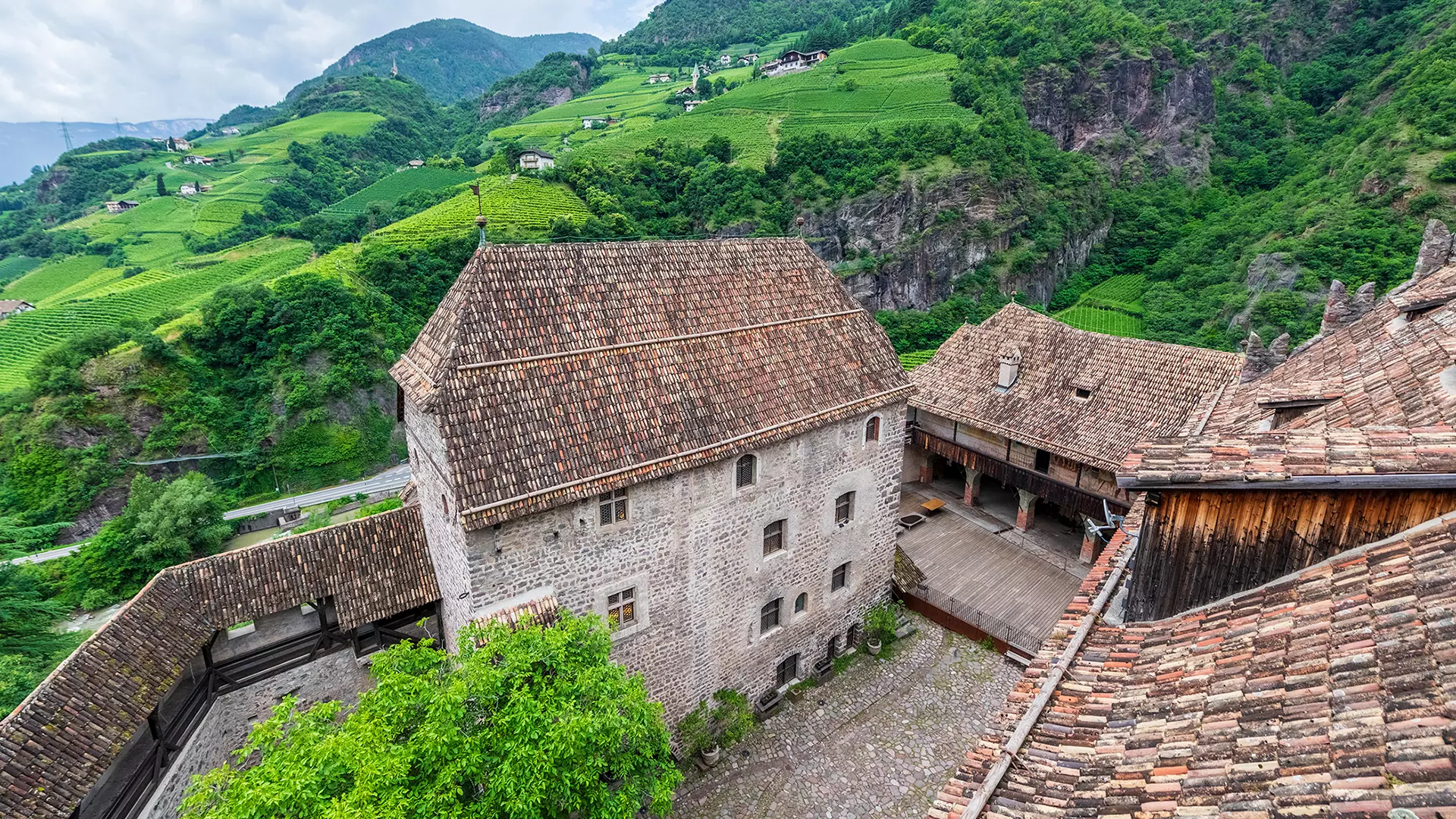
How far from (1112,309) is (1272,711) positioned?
236ft

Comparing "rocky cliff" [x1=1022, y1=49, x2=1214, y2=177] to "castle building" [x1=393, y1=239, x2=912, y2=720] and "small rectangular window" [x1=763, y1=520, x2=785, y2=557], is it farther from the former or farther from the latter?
"small rectangular window" [x1=763, y1=520, x2=785, y2=557]

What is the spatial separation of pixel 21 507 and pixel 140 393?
Result: 949 cm

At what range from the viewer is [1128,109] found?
91938 mm

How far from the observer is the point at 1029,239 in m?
76.4

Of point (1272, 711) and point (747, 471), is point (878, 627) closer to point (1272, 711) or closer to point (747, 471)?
point (747, 471)

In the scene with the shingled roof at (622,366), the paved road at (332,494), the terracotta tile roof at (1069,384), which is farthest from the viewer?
the paved road at (332,494)

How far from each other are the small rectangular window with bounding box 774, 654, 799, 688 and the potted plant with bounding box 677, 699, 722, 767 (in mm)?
2990

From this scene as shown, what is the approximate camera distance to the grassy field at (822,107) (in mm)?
79500

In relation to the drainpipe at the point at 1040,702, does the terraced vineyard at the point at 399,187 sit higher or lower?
higher

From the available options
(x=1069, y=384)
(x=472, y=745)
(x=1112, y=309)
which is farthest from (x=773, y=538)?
(x=1112, y=309)

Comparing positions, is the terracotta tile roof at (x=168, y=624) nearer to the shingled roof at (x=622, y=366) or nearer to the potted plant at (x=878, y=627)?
the shingled roof at (x=622, y=366)

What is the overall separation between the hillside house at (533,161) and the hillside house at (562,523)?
65.5 metres

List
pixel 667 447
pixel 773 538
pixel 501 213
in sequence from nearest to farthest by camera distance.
Result: pixel 667 447 < pixel 773 538 < pixel 501 213

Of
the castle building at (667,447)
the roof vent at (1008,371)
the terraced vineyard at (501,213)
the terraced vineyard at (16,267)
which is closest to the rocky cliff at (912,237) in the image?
the terraced vineyard at (501,213)
